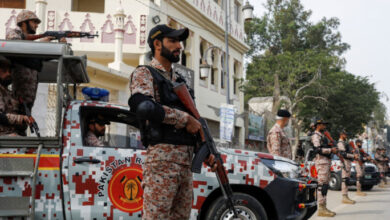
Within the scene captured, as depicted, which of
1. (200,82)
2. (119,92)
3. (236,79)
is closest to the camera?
(119,92)

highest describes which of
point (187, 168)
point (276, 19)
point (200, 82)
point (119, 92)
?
point (276, 19)

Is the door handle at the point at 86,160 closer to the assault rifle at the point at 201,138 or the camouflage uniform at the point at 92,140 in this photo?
the camouflage uniform at the point at 92,140

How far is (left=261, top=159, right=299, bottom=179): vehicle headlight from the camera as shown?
4.94m

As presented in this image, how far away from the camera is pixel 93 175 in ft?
14.5

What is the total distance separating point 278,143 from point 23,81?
3.96 meters

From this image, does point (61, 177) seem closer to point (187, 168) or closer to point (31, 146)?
point (31, 146)

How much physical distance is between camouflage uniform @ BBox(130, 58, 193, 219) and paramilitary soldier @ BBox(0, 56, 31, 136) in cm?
199

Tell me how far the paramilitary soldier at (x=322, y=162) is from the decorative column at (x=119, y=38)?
28.7 feet

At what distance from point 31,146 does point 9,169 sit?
0.98 feet

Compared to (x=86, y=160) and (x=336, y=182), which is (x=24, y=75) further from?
(x=336, y=182)

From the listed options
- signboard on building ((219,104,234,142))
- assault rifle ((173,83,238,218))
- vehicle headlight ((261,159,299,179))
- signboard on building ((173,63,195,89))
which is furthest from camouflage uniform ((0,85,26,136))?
signboard on building ((173,63,195,89))

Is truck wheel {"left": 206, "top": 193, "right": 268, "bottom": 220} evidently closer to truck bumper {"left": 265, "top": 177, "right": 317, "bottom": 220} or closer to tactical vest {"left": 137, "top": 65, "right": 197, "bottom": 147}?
truck bumper {"left": 265, "top": 177, "right": 317, "bottom": 220}

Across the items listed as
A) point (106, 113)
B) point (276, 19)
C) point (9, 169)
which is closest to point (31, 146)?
point (9, 169)

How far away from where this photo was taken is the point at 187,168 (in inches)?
120
